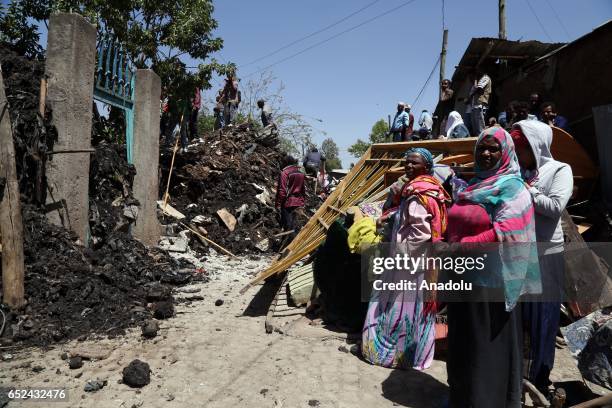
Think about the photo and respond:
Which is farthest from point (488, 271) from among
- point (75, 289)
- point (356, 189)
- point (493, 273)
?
point (75, 289)

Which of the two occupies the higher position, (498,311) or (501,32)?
(501,32)

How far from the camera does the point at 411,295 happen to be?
3.25m

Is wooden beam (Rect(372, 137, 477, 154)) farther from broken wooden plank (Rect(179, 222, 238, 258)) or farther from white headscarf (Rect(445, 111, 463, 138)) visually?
broken wooden plank (Rect(179, 222, 238, 258))

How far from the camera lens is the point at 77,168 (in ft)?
16.4

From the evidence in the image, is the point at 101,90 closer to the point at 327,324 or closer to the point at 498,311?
the point at 327,324

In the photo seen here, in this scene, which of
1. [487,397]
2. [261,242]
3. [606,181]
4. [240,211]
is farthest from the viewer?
[240,211]

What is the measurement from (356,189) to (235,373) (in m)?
2.93

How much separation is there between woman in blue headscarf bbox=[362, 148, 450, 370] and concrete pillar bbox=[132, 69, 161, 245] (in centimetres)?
459

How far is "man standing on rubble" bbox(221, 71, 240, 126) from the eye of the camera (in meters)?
12.9

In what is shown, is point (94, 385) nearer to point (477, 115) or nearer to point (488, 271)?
point (488, 271)

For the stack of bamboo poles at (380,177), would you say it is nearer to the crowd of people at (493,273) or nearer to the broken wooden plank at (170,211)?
the crowd of people at (493,273)

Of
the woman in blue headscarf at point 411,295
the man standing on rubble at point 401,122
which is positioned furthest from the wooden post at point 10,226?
the man standing on rubble at point 401,122

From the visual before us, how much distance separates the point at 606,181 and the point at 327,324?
3831mm

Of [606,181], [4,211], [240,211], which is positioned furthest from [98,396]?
[240,211]
